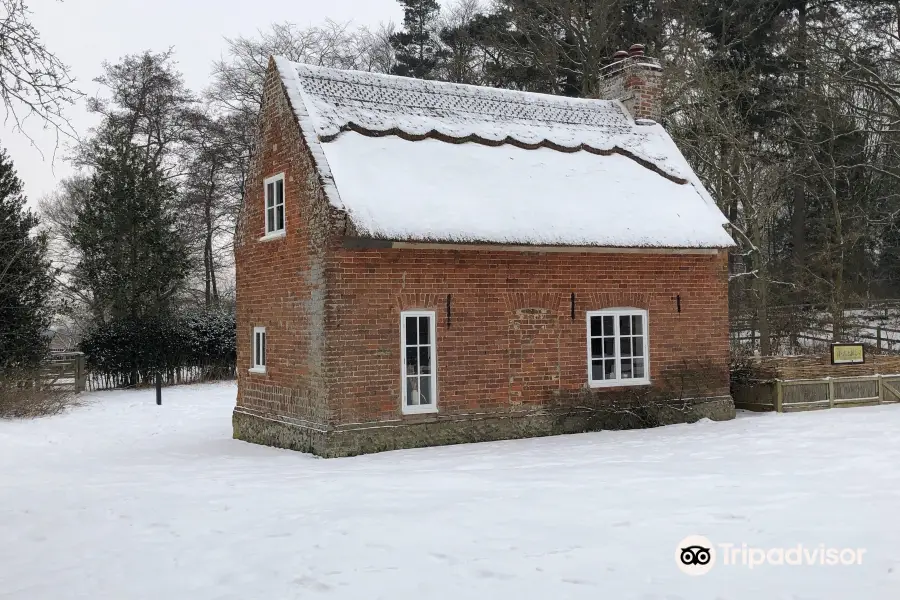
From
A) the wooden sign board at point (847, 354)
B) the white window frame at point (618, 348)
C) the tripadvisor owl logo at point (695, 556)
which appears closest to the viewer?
the tripadvisor owl logo at point (695, 556)

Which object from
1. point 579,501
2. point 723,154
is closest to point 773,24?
point 723,154

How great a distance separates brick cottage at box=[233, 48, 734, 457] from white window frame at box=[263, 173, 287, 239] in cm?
4

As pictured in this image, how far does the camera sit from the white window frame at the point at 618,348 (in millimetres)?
13820

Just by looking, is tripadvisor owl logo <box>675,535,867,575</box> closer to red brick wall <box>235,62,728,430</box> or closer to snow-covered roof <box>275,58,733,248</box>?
red brick wall <box>235,62,728,430</box>

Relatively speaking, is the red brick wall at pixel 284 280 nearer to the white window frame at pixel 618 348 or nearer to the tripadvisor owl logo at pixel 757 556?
the white window frame at pixel 618 348

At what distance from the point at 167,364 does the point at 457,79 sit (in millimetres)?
15235

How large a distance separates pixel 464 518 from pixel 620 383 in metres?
6.81

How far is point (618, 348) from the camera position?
14.0 m

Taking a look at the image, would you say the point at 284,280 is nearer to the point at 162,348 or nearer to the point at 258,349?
the point at 258,349

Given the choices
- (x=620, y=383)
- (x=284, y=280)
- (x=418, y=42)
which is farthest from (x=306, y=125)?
(x=418, y=42)

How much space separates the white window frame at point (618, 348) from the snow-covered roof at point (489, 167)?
4.00ft

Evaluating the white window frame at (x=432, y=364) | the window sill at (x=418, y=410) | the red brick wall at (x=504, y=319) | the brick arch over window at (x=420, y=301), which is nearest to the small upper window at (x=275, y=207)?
the red brick wall at (x=504, y=319)

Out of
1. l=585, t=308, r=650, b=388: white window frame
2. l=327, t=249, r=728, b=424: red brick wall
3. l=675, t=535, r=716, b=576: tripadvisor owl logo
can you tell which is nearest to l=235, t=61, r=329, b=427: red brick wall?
l=327, t=249, r=728, b=424: red brick wall

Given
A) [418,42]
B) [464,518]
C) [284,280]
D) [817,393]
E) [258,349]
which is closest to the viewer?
[464,518]
